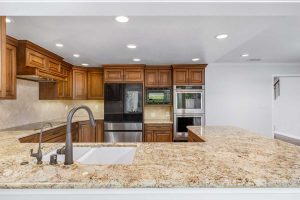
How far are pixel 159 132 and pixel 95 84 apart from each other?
2003 millimetres

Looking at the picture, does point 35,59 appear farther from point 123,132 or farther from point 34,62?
point 123,132

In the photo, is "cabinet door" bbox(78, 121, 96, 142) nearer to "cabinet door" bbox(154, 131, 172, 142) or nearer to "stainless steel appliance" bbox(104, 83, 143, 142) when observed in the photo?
"stainless steel appliance" bbox(104, 83, 143, 142)

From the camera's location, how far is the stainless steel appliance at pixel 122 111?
4395 millimetres

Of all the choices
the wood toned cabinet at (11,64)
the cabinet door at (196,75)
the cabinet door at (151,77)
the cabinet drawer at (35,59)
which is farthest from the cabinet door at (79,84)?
the cabinet door at (196,75)

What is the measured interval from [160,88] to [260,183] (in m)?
3.74

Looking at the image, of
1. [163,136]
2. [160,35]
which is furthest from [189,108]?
[160,35]

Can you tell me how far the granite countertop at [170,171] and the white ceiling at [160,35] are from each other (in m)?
1.36

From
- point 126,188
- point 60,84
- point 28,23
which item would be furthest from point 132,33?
point 60,84

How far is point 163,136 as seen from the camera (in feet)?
14.5

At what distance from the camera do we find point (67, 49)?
3209 mm

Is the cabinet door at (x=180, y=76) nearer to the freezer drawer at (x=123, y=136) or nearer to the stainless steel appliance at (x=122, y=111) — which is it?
the stainless steel appliance at (x=122, y=111)

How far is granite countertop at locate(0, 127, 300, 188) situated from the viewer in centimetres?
99

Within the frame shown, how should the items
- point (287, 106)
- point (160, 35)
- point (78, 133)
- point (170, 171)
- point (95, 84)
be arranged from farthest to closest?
point (287, 106), point (95, 84), point (78, 133), point (160, 35), point (170, 171)

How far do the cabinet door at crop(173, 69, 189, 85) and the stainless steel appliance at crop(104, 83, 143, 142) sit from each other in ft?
2.89
